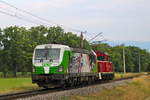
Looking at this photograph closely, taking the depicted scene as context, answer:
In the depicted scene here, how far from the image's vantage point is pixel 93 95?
22188mm

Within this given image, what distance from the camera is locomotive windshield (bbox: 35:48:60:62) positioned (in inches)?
989

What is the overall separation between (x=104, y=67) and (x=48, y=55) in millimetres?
13423

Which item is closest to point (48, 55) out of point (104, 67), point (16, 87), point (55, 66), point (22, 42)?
point (55, 66)

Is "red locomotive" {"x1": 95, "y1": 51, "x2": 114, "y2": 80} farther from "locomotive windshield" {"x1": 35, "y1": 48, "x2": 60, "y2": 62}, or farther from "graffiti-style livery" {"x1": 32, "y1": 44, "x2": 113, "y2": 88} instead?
"locomotive windshield" {"x1": 35, "y1": 48, "x2": 60, "y2": 62}

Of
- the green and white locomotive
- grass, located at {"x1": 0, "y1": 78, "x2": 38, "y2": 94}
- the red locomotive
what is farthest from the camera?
the red locomotive

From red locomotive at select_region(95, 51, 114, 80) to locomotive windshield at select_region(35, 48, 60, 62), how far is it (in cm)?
1026

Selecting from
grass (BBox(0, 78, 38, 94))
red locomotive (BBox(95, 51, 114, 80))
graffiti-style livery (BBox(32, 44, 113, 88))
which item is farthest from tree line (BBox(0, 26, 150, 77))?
graffiti-style livery (BBox(32, 44, 113, 88))

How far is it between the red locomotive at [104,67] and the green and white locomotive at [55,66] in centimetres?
775

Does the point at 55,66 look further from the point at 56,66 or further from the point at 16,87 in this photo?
the point at 16,87

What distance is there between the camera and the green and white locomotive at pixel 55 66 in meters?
24.5

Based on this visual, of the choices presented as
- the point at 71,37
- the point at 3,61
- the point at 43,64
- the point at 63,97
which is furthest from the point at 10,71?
the point at 63,97

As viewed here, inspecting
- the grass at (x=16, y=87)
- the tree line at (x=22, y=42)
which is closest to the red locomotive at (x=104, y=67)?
the grass at (x=16, y=87)

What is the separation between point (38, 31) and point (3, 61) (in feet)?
44.1

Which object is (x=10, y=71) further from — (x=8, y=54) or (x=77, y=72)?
(x=77, y=72)
